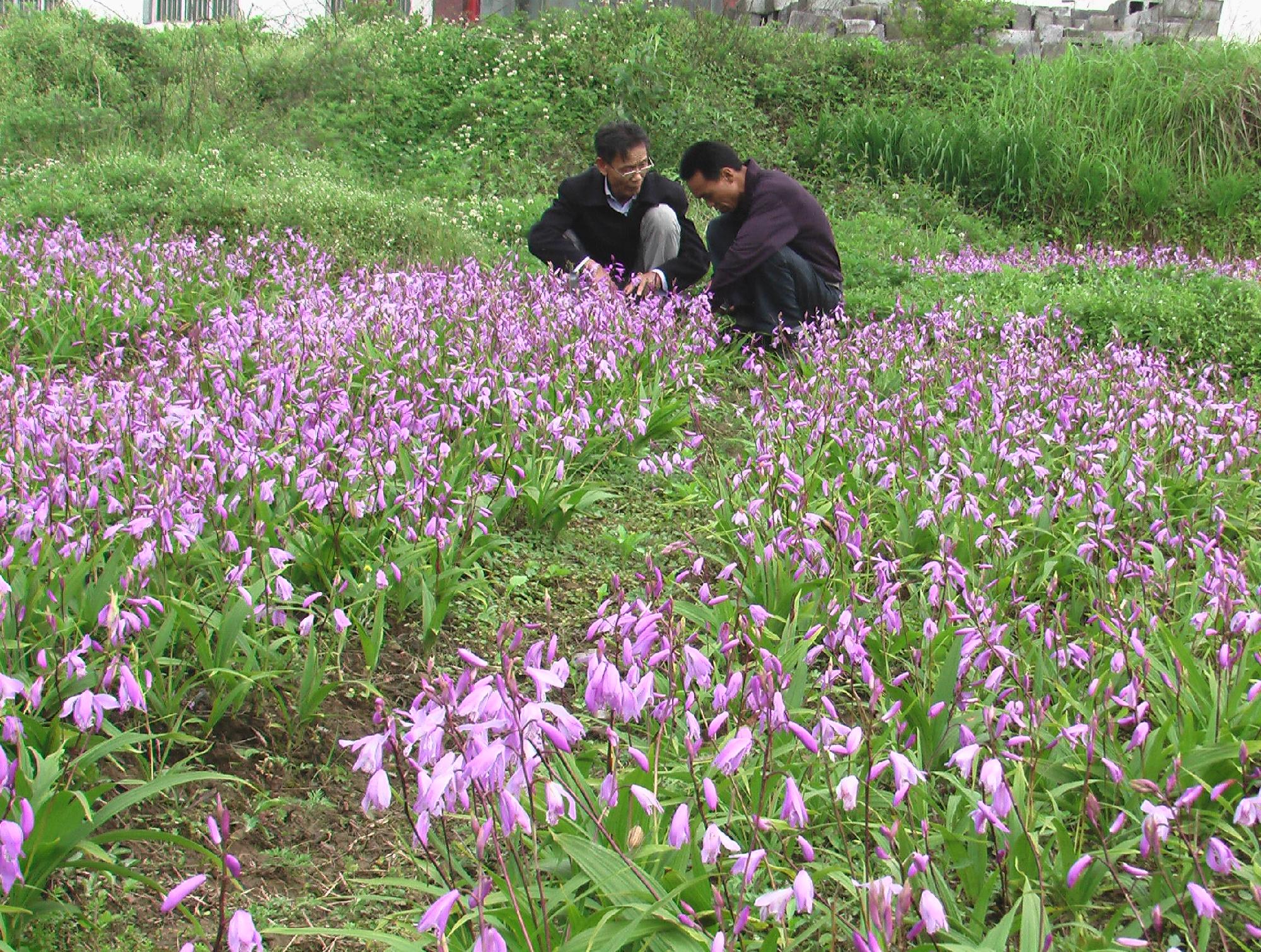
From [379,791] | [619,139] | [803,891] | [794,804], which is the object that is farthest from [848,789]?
[619,139]

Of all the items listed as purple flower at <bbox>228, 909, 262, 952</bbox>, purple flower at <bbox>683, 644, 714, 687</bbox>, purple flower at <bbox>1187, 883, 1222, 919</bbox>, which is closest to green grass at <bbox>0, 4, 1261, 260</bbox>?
purple flower at <bbox>683, 644, 714, 687</bbox>

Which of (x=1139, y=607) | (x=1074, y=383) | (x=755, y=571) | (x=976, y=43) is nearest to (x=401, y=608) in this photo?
(x=755, y=571)

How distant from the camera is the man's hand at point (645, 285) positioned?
265 inches

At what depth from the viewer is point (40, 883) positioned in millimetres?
1975

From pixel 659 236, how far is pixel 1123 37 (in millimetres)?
11966

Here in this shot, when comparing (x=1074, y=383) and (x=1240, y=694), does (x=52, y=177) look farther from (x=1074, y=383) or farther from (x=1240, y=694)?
(x=1240, y=694)

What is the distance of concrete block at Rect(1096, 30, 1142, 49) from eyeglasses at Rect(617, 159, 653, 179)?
1064 centimetres

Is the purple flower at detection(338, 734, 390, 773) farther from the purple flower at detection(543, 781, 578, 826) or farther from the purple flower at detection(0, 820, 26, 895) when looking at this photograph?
the purple flower at detection(0, 820, 26, 895)

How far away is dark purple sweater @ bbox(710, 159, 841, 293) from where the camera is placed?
21.4ft

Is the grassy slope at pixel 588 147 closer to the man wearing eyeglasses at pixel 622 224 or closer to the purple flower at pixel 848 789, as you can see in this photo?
the man wearing eyeglasses at pixel 622 224

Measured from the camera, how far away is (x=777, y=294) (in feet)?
21.8

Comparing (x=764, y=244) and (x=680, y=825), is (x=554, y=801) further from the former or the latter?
(x=764, y=244)

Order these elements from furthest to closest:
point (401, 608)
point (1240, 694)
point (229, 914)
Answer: point (401, 608), point (1240, 694), point (229, 914)

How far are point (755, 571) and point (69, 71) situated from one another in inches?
650
